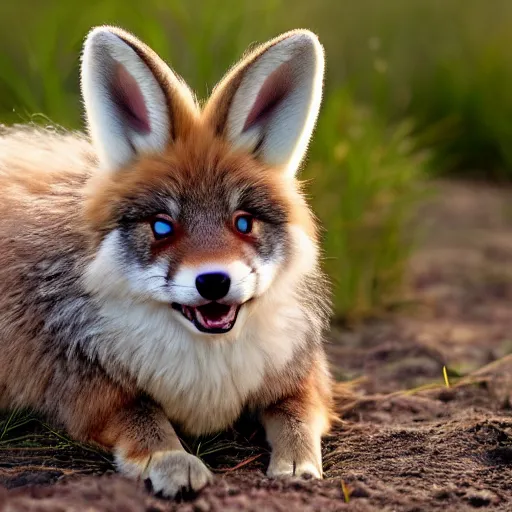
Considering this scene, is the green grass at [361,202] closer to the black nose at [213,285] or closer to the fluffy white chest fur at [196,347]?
the fluffy white chest fur at [196,347]

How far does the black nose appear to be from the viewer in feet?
8.77

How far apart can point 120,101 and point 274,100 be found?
0.52 meters

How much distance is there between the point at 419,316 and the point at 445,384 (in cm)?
188

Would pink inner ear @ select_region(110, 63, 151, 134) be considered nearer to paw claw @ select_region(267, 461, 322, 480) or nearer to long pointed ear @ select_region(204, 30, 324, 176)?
long pointed ear @ select_region(204, 30, 324, 176)

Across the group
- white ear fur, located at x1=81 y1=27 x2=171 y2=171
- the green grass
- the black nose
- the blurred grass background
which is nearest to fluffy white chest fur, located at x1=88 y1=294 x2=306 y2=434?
the black nose

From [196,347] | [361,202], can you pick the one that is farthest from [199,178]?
[361,202]

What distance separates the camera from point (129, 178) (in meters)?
2.95

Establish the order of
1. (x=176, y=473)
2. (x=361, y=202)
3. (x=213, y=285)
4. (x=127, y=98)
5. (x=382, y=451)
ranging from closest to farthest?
(x=213, y=285)
(x=176, y=473)
(x=127, y=98)
(x=382, y=451)
(x=361, y=202)

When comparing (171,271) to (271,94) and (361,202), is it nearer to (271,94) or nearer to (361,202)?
(271,94)

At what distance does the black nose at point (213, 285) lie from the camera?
267cm

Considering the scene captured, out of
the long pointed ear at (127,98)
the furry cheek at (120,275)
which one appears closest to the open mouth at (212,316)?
the furry cheek at (120,275)

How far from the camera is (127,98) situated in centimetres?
302

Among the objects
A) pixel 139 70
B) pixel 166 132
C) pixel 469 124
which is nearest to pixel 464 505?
pixel 166 132

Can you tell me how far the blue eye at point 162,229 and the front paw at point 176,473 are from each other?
2.24 feet
